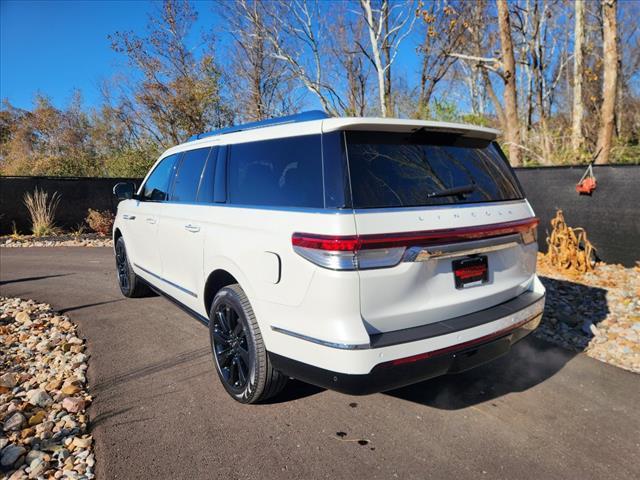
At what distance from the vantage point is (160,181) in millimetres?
4469

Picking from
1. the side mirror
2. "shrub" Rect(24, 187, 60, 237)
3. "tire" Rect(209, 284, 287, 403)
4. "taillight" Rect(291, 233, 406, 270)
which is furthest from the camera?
"shrub" Rect(24, 187, 60, 237)

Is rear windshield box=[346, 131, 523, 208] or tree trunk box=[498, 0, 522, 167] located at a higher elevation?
tree trunk box=[498, 0, 522, 167]

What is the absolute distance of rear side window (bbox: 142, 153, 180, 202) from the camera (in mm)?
4227

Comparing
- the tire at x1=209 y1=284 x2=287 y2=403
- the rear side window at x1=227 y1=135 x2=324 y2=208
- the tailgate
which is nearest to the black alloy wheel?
the tire at x1=209 y1=284 x2=287 y2=403

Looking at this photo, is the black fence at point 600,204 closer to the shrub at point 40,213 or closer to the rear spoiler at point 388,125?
the rear spoiler at point 388,125

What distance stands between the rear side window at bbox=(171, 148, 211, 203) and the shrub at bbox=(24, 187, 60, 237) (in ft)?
33.1

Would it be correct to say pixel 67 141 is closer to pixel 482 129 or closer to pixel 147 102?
pixel 147 102

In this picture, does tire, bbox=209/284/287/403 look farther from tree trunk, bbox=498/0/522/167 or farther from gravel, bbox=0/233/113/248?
tree trunk, bbox=498/0/522/167

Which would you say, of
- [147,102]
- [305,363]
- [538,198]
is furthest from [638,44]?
[305,363]

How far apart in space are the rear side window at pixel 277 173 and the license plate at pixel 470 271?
33.9 inches

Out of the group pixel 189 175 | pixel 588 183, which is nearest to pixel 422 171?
pixel 189 175

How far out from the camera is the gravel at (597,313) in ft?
12.3

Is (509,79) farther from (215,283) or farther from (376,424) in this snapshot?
(376,424)

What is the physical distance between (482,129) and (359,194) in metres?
1.18
